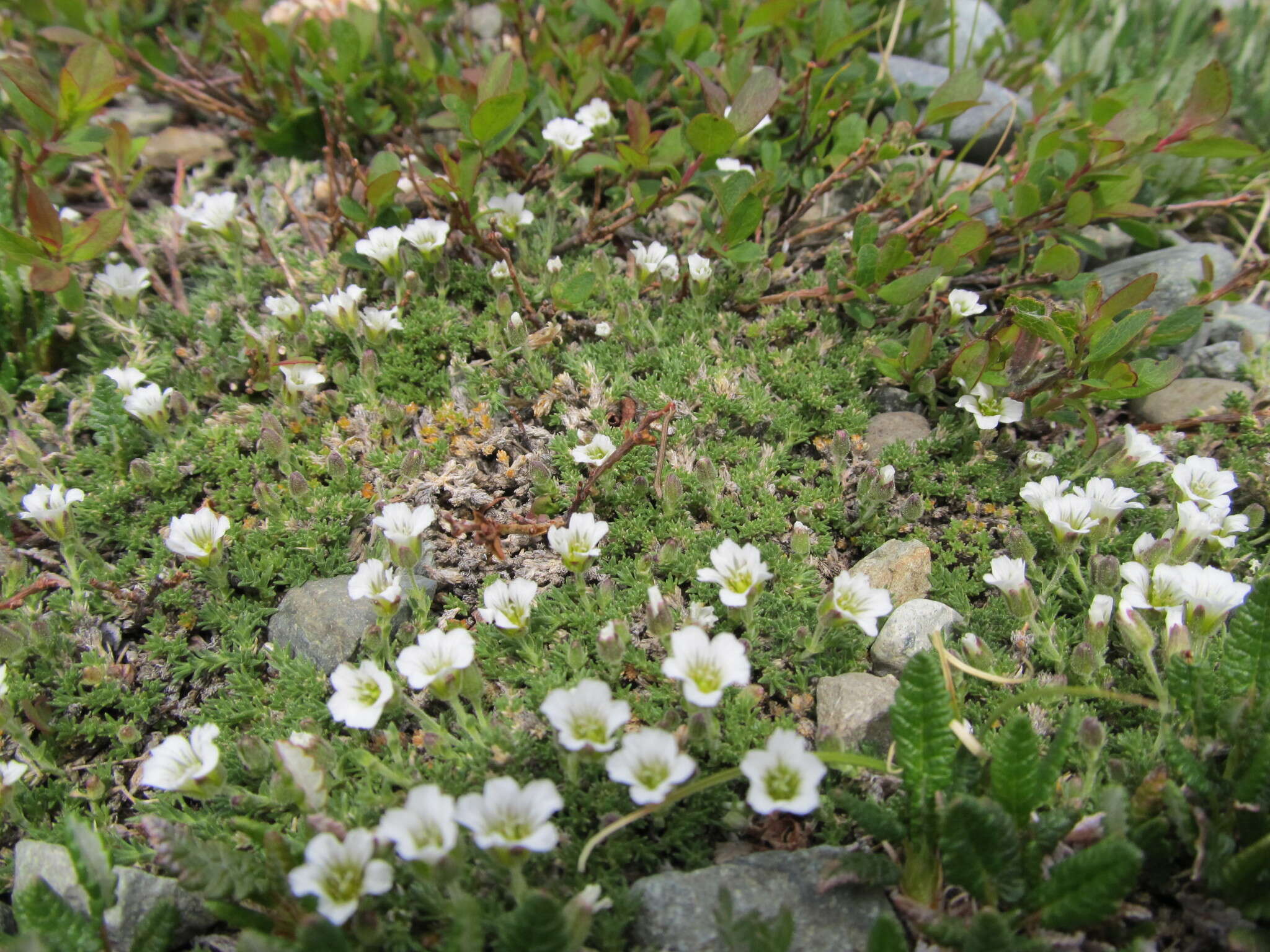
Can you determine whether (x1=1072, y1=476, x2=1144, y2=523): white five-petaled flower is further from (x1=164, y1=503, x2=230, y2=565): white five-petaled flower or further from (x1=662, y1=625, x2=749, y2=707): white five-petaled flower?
(x1=164, y1=503, x2=230, y2=565): white five-petaled flower

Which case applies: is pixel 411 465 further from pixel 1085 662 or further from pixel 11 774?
A: pixel 1085 662

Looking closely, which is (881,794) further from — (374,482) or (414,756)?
(374,482)

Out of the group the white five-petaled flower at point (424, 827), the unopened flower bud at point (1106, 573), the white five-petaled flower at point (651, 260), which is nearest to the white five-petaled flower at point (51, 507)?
the white five-petaled flower at point (424, 827)

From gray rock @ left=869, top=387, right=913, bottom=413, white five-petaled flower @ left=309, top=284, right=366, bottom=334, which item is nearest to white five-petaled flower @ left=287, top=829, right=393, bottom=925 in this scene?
white five-petaled flower @ left=309, top=284, right=366, bottom=334

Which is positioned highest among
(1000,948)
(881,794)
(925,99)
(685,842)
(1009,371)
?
(925,99)

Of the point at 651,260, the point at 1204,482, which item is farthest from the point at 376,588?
the point at 1204,482

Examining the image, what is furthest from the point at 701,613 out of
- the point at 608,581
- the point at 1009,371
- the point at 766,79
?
the point at 766,79
